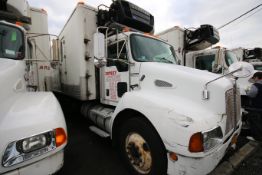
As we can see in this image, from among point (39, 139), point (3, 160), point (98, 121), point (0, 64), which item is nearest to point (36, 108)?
point (39, 139)

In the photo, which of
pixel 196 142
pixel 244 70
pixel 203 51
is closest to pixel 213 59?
pixel 203 51

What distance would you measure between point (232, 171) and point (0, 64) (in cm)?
391

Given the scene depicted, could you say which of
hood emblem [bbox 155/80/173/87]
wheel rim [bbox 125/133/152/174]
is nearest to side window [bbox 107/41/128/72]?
hood emblem [bbox 155/80/173/87]

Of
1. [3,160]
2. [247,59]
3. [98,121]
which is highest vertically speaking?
[247,59]

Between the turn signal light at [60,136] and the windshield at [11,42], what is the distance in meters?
1.89

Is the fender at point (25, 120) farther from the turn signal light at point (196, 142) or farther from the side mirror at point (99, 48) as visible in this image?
the turn signal light at point (196, 142)

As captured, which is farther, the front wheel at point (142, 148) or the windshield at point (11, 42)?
the windshield at point (11, 42)

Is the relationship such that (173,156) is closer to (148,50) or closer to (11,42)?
(148,50)

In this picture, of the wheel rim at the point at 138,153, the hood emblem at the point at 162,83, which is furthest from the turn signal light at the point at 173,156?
the hood emblem at the point at 162,83

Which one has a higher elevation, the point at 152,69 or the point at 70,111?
the point at 152,69

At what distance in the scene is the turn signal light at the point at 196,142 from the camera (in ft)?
6.28

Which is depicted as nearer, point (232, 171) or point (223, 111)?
point (223, 111)

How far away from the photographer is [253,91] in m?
4.12

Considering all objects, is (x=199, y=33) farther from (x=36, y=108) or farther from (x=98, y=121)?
(x=36, y=108)
